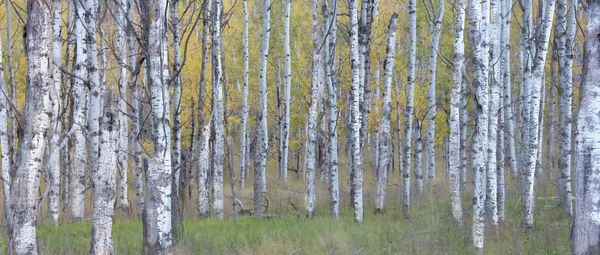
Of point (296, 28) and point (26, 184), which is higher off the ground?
point (296, 28)

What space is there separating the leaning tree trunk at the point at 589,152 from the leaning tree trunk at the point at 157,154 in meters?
4.28

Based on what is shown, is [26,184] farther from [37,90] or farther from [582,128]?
[582,128]

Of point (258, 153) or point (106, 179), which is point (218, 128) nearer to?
point (258, 153)

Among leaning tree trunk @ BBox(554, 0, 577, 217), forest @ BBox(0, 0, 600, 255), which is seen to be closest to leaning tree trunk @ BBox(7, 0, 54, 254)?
forest @ BBox(0, 0, 600, 255)

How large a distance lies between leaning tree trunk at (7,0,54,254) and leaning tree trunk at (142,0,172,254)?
1.11 m

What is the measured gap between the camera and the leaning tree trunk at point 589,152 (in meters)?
4.21

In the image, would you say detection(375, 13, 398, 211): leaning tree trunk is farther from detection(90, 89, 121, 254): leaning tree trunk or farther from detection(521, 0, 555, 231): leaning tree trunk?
detection(90, 89, 121, 254): leaning tree trunk

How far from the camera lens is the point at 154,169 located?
5.10 meters

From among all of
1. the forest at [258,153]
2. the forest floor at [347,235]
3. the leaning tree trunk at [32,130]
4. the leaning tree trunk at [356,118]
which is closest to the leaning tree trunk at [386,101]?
the forest at [258,153]

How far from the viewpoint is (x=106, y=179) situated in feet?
18.8

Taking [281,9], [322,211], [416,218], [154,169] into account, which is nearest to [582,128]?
[154,169]

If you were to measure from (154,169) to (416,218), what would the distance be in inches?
276

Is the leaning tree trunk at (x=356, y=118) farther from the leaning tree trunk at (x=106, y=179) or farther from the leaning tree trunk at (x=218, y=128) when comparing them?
the leaning tree trunk at (x=106, y=179)

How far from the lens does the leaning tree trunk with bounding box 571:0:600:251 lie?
4215mm
